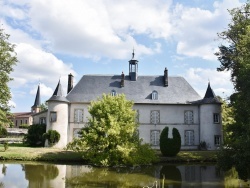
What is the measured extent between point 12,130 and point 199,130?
3527 centimetres

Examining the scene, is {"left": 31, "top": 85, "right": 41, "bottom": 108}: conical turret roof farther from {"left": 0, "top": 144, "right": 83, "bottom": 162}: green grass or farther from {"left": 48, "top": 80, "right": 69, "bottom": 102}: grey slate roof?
{"left": 0, "top": 144, "right": 83, "bottom": 162}: green grass

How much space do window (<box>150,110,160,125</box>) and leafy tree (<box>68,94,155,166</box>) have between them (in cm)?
915

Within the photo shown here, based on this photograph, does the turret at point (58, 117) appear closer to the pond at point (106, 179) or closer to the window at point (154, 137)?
the window at point (154, 137)

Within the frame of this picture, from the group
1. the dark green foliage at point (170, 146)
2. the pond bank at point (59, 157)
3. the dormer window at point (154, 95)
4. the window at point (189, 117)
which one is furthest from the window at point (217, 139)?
the dormer window at point (154, 95)

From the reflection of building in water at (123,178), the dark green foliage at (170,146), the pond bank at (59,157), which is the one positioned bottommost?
the reflection of building in water at (123,178)

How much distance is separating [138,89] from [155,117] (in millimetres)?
3569

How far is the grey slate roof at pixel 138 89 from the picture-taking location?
1209 inches

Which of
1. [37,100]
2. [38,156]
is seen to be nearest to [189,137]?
[38,156]

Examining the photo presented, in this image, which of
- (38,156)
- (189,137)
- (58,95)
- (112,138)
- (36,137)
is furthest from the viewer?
(189,137)

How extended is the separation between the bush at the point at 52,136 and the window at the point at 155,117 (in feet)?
31.5

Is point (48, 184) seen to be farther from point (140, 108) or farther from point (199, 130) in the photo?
point (199, 130)

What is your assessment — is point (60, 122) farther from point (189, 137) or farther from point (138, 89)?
point (189, 137)

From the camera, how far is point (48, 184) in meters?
13.4

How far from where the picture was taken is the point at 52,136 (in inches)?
1107
